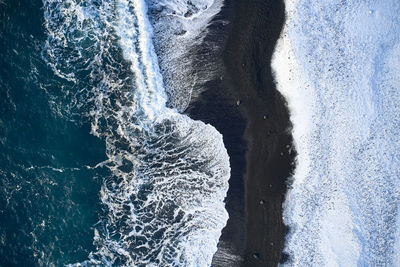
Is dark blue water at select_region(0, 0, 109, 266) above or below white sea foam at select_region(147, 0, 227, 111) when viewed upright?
below

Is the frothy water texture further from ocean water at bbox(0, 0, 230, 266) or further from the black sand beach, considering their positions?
the black sand beach

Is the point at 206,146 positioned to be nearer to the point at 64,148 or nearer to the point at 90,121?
the point at 90,121

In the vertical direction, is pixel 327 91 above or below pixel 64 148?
above

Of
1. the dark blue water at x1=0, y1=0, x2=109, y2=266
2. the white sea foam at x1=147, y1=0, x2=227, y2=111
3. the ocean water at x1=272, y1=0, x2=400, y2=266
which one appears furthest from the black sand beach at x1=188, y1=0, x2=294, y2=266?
the dark blue water at x1=0, y1=0, x2=109, y2=266

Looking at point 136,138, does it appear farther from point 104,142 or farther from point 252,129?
point 252,129

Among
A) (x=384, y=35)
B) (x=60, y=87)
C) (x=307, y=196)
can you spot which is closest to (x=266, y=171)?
(x=307, y=196)

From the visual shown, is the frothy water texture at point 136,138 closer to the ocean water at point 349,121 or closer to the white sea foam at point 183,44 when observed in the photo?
the white sea foam at point 183,44

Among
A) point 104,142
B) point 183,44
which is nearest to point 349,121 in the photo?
point 183,44
